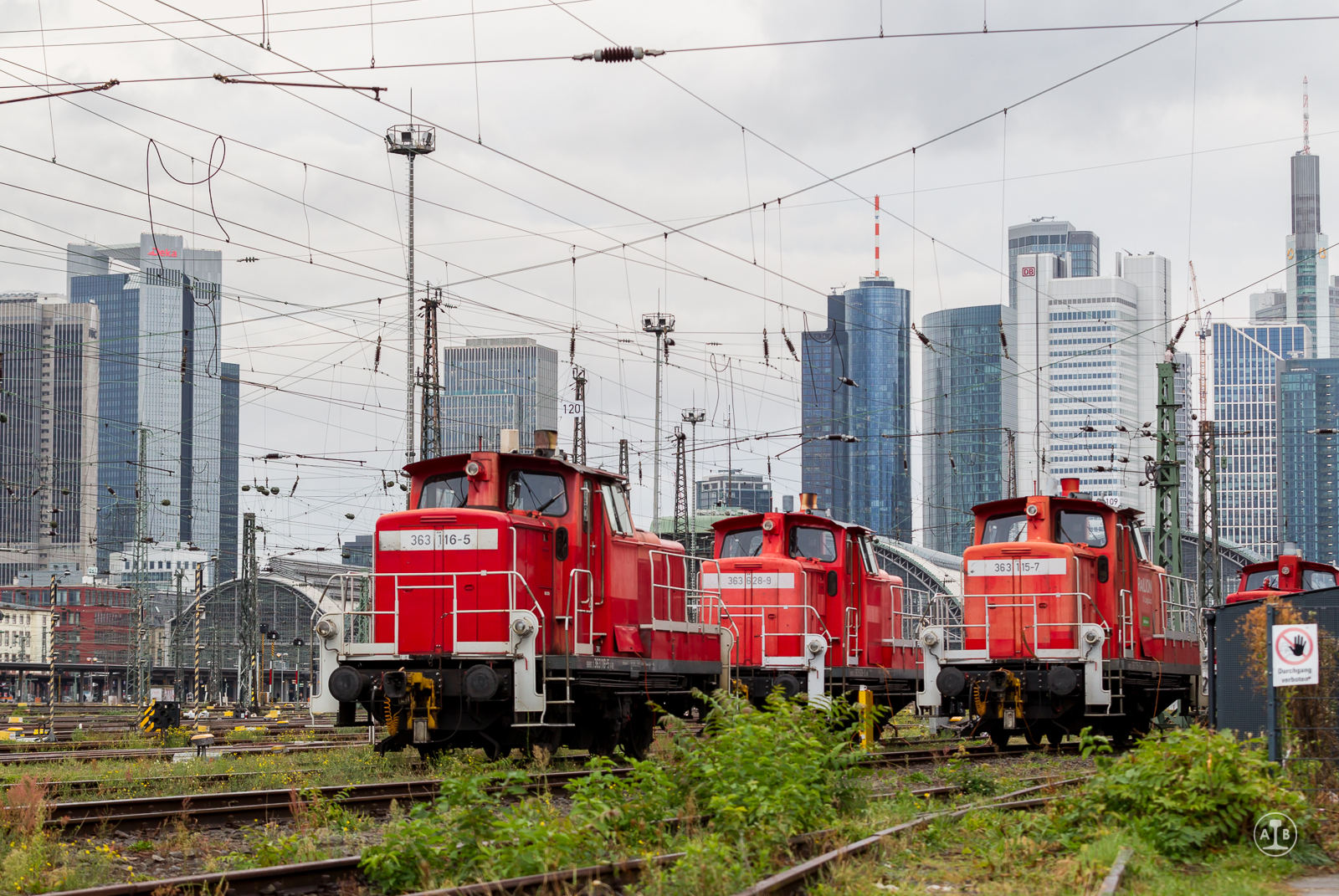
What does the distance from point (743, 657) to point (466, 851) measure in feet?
43.6

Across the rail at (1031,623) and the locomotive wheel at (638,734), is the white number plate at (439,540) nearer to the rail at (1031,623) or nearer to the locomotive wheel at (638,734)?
the locomotive wheel at (638,734)

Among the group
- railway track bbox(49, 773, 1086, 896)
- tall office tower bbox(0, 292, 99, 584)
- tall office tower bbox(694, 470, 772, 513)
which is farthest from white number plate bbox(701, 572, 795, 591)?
tall office tower bbox(0, 292, 99, 584)

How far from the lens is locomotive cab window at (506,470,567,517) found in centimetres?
1772

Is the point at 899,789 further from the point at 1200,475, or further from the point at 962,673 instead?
the point at 1200,475

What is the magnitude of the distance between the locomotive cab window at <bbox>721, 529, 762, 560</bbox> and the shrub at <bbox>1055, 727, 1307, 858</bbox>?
11767 millimetres

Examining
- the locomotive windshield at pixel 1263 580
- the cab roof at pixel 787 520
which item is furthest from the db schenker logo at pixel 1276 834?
the locomotive windshield at pixel 1263 580

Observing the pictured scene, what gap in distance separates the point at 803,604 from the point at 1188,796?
11.6m

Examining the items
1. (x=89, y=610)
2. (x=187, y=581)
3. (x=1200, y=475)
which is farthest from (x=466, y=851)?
(x=187, y=581)

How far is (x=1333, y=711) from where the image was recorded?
494 inches

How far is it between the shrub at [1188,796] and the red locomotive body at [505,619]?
6.38m

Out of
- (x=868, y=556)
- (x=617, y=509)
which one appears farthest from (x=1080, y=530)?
(x=617, y=509)

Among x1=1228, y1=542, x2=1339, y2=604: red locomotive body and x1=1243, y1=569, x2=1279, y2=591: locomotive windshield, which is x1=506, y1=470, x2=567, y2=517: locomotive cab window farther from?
x1=1243, y1=569, x2=1279, y2=591: locomotive windshield

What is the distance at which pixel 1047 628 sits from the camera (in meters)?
21.7

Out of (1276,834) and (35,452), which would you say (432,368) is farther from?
(35,452)
